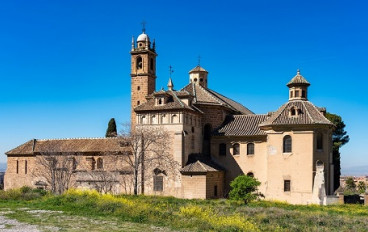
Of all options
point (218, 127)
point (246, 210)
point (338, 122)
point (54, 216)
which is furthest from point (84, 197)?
point (338, 122)

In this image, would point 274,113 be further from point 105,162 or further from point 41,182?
point 41,182

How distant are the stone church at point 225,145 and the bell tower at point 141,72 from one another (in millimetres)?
104

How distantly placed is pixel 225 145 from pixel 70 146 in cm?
1610

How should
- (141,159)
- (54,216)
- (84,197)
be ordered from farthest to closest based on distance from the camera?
(141,159)
(84,197)
(54,216)

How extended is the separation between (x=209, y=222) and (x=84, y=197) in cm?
1106

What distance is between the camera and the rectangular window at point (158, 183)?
3969cm

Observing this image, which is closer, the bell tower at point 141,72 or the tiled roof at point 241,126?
the tiled roof at point 241,126

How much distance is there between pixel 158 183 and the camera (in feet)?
131

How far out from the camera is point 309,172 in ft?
121

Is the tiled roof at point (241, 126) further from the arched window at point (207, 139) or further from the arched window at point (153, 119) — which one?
the arched window at point (153, 119)

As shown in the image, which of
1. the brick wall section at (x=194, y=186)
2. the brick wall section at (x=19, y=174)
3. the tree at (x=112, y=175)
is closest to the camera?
the brick wall section at (x=194, y=186)

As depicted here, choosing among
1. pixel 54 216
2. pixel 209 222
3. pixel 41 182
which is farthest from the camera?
pixel 41 182

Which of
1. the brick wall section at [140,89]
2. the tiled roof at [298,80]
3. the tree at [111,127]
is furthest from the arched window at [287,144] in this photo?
Result: the tree at [111,127]

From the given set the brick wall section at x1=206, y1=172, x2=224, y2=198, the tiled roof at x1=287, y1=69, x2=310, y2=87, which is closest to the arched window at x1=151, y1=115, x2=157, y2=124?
the brick wall section at x1=206, y1=172, x2=224, y2=198
